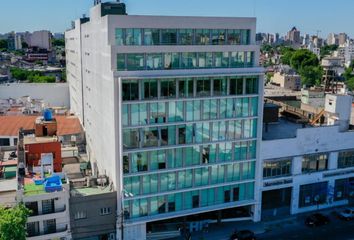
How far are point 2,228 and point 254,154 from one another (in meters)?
28.3

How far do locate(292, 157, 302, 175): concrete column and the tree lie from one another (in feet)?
104

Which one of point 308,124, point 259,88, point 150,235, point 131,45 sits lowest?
point 150,235

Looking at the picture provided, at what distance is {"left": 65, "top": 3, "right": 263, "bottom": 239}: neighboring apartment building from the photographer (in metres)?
41.2

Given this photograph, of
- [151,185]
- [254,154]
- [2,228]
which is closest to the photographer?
[2,228]

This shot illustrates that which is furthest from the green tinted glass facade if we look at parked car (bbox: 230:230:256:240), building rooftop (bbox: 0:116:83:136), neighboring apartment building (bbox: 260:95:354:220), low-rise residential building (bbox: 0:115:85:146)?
building rooftop (bbox: 0:116:83:136)

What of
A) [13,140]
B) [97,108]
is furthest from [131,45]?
[13,140]

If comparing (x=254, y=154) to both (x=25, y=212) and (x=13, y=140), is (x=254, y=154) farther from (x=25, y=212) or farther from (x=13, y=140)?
(x=13, y=140)

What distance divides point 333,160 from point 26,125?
50.5m

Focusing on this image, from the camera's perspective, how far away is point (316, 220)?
49.5m

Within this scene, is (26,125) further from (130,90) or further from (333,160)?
(333,160)

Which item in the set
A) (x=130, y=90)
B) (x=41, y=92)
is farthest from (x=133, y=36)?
(x=41, y=92)

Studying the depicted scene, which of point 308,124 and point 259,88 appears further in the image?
point 308,124

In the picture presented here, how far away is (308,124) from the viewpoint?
188ft

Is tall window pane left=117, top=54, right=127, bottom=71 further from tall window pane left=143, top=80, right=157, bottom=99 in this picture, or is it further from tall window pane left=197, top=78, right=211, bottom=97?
tall window pane left=197, top=78, right=211, bottom=97
